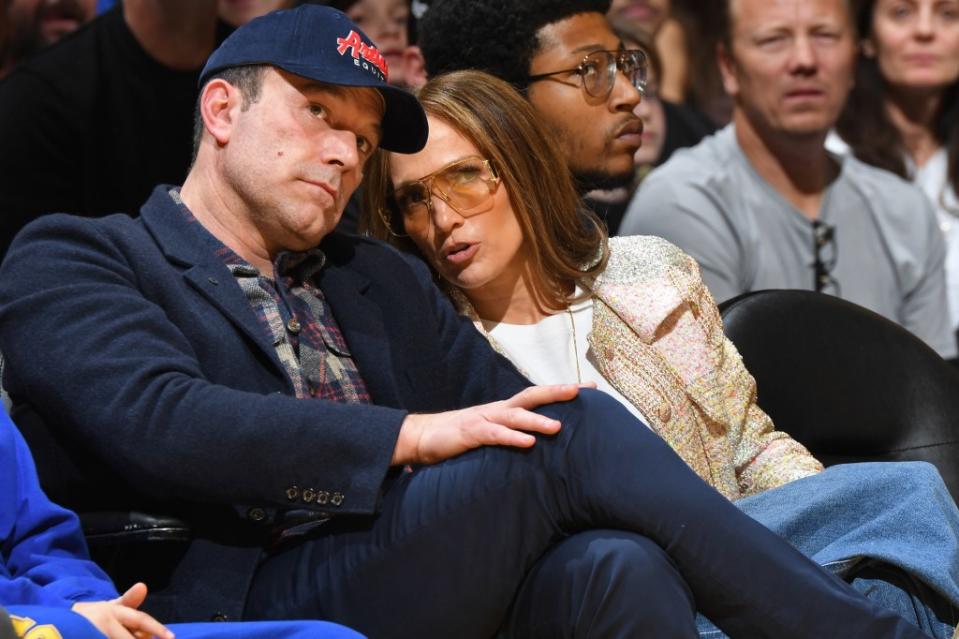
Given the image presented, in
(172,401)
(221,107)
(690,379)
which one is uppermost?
(221,107)

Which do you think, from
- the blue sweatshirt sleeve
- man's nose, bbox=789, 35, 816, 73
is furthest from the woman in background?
the blue sweatshirt sleeve

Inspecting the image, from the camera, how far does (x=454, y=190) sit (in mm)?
3156

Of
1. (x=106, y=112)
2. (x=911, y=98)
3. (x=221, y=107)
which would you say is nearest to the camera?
(x=221, y=107)

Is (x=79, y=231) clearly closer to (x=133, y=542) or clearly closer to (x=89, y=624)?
(x=133, y=542)

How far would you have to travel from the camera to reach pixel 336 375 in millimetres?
2869

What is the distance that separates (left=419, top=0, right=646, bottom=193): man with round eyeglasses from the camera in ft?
11.9

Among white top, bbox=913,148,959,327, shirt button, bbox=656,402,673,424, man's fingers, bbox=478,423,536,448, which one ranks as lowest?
white top, bbox=913,148,959,327

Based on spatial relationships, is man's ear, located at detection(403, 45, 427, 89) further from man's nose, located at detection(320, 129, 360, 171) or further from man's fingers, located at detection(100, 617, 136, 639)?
man's fingers, located at detection(100, 617, 136, 639)

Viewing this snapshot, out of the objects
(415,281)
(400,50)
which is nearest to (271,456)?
(415,281)

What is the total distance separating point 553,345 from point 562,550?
0.88m

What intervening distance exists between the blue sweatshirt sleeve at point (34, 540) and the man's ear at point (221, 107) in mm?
636

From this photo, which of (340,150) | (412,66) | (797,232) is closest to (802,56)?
(797,232)

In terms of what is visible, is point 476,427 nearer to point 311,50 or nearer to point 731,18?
point 311,50

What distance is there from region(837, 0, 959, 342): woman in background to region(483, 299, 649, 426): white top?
7.24ft
